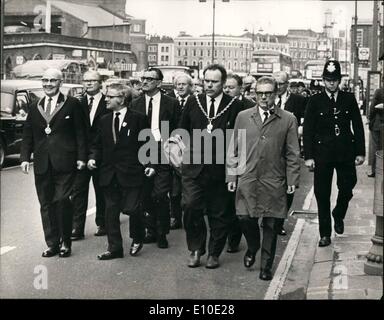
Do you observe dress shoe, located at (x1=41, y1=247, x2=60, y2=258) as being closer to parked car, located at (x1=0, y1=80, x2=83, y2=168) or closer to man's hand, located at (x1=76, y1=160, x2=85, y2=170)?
man's hand, located at (x1=76, y1=160, x2=85, y2=170)

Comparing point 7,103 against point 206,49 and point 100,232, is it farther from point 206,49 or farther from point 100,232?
point 206,49

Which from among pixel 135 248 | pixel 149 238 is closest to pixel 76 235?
pixel 149 238

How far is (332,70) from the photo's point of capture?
6.40m

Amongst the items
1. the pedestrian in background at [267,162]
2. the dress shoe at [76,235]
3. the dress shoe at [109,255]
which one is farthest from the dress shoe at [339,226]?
the dress shoe at [76,235]

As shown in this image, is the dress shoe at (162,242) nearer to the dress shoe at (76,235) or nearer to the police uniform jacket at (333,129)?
the dress shoe at (76,235)

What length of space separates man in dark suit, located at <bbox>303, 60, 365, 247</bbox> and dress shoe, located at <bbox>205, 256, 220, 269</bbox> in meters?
1.09

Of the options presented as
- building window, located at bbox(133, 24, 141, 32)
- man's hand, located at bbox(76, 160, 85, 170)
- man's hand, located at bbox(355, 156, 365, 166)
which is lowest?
man's hand, located at bbox(76, 160, 85, 170)

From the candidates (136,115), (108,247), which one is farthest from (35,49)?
(108,247)

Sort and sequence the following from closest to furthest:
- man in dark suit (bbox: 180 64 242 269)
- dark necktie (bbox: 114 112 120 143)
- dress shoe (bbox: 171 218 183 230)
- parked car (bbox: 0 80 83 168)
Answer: man in dark suit (bbox: 180 64 242 269)
dark necktie (bbox: 114 112 120 143)
dress shoe (bbox: 171 218 183 230)
parked car (bbox: 0 80 83 168)

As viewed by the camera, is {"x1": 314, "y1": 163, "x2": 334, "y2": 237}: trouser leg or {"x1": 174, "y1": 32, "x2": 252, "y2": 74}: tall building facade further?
{"x1": 314, "y1": 163, "x2": 334, "y2": 237}: trouser leg

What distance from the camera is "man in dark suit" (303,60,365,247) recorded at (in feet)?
21.3

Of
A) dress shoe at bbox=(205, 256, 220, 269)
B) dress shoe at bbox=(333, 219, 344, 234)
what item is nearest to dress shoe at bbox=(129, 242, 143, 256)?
dress shoe at bbox=(205, 256, 220, 269)

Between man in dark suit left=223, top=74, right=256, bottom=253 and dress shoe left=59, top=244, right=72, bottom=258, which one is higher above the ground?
man in dark suit left=223, top=74, right=256, bottom=253
